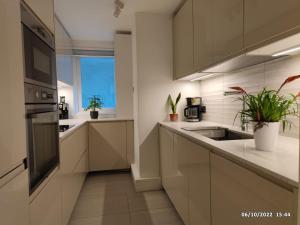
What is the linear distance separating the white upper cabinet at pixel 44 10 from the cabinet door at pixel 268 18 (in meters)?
1.19

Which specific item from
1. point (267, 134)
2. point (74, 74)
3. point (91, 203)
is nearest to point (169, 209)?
point (91, 203)

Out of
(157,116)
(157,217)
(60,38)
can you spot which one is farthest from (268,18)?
(60,38)

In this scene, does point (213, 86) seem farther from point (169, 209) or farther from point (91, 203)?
point (91, 203)

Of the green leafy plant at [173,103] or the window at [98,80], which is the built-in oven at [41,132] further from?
the window at [98,80]

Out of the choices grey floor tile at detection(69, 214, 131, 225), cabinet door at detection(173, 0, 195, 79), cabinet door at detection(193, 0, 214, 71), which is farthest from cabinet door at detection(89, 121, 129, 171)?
cabinet door at detection(193, 0, 214, 71)

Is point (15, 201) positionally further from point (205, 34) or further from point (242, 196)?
point (205, 34)

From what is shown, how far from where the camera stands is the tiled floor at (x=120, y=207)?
1983 millimetres

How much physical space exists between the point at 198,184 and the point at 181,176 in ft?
1.23

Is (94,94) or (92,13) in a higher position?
(92,13)

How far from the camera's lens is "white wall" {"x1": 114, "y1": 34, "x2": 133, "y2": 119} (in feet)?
11.3

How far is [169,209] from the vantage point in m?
2.17

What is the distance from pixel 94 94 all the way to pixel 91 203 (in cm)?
218

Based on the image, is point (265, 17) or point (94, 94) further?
point (94, 94)

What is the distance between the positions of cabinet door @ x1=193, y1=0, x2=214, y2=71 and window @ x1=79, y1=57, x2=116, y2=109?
231 centimetres
